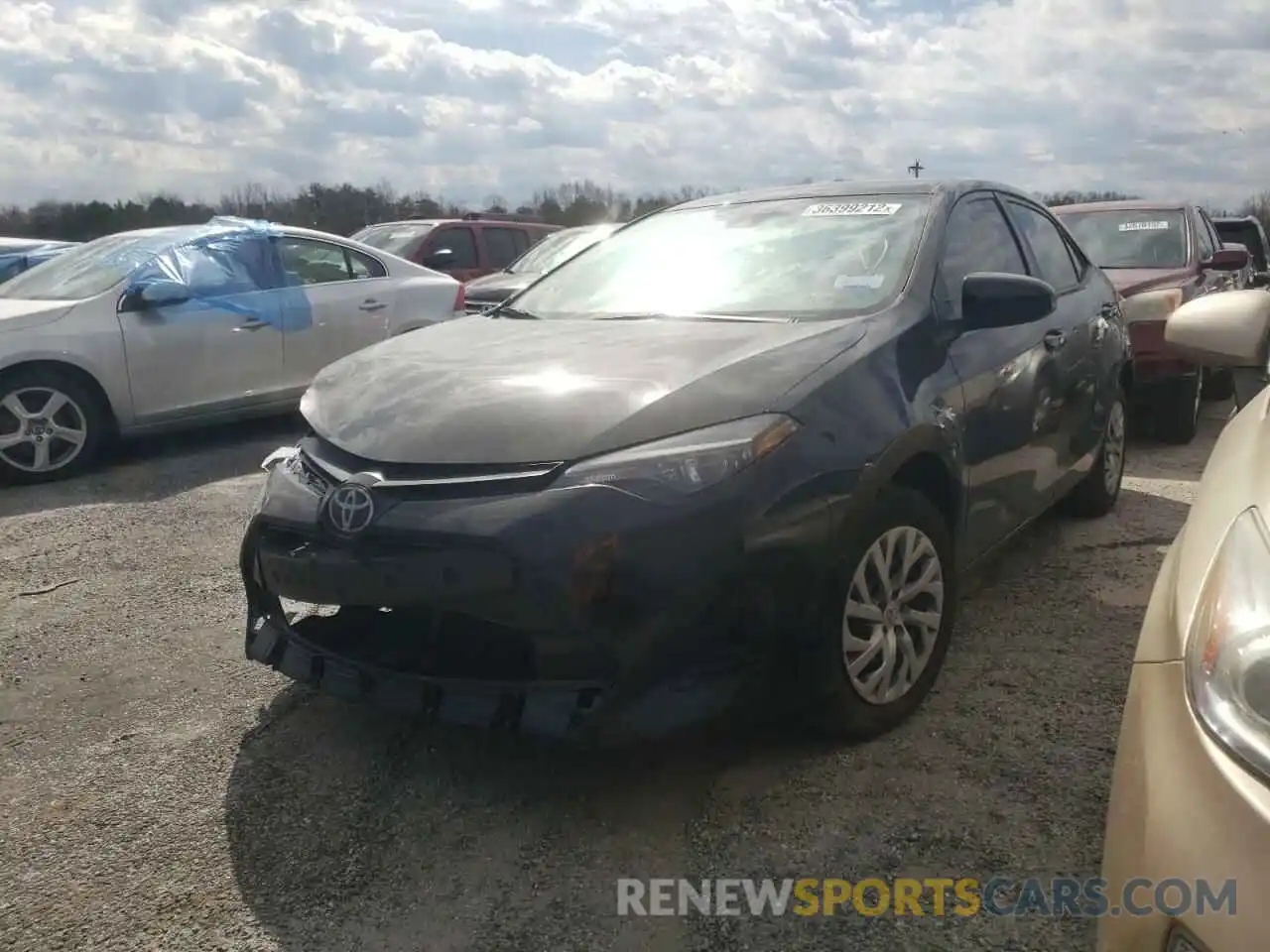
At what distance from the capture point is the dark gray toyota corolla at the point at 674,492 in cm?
227

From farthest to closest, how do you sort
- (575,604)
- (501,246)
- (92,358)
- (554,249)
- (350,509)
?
1. (501,246)
2. (554,249)
3. (92,358)
4. (350,509)
5. (575,604)

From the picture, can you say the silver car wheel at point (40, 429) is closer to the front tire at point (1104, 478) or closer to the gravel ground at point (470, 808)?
the gravel ground at point (470, 808)

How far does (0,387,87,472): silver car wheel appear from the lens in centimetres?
571

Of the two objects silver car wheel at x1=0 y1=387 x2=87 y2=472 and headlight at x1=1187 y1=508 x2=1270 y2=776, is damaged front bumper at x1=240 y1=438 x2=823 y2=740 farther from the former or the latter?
silver car wheel at x1=0 y1=387 x2=87 y2=472

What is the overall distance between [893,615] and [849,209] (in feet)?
5.07

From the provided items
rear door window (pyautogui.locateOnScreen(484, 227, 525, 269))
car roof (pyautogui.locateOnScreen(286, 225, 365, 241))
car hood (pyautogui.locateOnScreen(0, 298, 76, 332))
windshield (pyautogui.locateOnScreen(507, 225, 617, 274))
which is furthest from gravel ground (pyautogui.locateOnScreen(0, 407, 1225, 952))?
rear door window (pyautogui.locateOnScreen(484, 227, 525, 269))

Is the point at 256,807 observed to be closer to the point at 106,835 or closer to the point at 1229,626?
the point at 106,835

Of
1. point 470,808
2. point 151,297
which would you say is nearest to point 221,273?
point 151,297

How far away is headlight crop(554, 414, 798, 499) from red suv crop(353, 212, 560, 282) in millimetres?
7931

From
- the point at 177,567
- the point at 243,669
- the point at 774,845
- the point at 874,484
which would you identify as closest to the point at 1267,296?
the point at 874,484

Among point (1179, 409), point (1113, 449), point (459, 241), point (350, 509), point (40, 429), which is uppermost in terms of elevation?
point (459, 241)

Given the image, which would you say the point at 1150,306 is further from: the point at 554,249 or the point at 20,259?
the point at 20,259

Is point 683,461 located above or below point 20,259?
below

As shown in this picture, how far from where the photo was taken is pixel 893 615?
9.04ft
